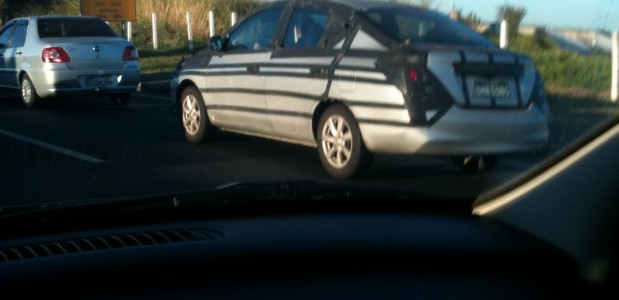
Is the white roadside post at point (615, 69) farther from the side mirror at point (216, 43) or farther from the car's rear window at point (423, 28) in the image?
the side mirror at point (216, 43)

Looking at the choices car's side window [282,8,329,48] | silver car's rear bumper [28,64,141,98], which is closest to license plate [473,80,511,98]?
car's side window [282,8,329,48]

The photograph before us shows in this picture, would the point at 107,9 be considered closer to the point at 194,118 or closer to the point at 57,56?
the point at 57,56

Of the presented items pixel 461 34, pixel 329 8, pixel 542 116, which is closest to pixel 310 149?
pixel 329 8

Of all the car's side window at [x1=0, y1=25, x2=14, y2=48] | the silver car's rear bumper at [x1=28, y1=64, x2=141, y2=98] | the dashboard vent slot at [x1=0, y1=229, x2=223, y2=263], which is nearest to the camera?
the dashboard vent slot at [x1=0, y1=229, x2=223, y2=263]

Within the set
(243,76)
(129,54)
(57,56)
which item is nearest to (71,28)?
(57,56)

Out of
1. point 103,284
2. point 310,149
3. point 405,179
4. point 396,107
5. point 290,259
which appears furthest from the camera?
point 310,149

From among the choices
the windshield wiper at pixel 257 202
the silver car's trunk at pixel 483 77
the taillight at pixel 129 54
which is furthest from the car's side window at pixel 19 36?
the windshield wiper at pixel 257 202

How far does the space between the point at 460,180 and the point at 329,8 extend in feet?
6.70

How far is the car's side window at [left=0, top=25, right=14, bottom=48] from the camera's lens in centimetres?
1702

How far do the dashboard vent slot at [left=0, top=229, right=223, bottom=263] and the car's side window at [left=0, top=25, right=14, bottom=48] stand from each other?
14.8m

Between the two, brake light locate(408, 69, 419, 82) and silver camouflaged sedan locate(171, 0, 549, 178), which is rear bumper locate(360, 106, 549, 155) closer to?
silver camouflaged sedan locate(171, 0, 549, 178)

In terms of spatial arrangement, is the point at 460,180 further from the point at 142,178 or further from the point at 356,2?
the point at 142,178

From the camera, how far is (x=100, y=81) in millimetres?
Result: 15594

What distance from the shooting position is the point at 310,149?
1036cm
